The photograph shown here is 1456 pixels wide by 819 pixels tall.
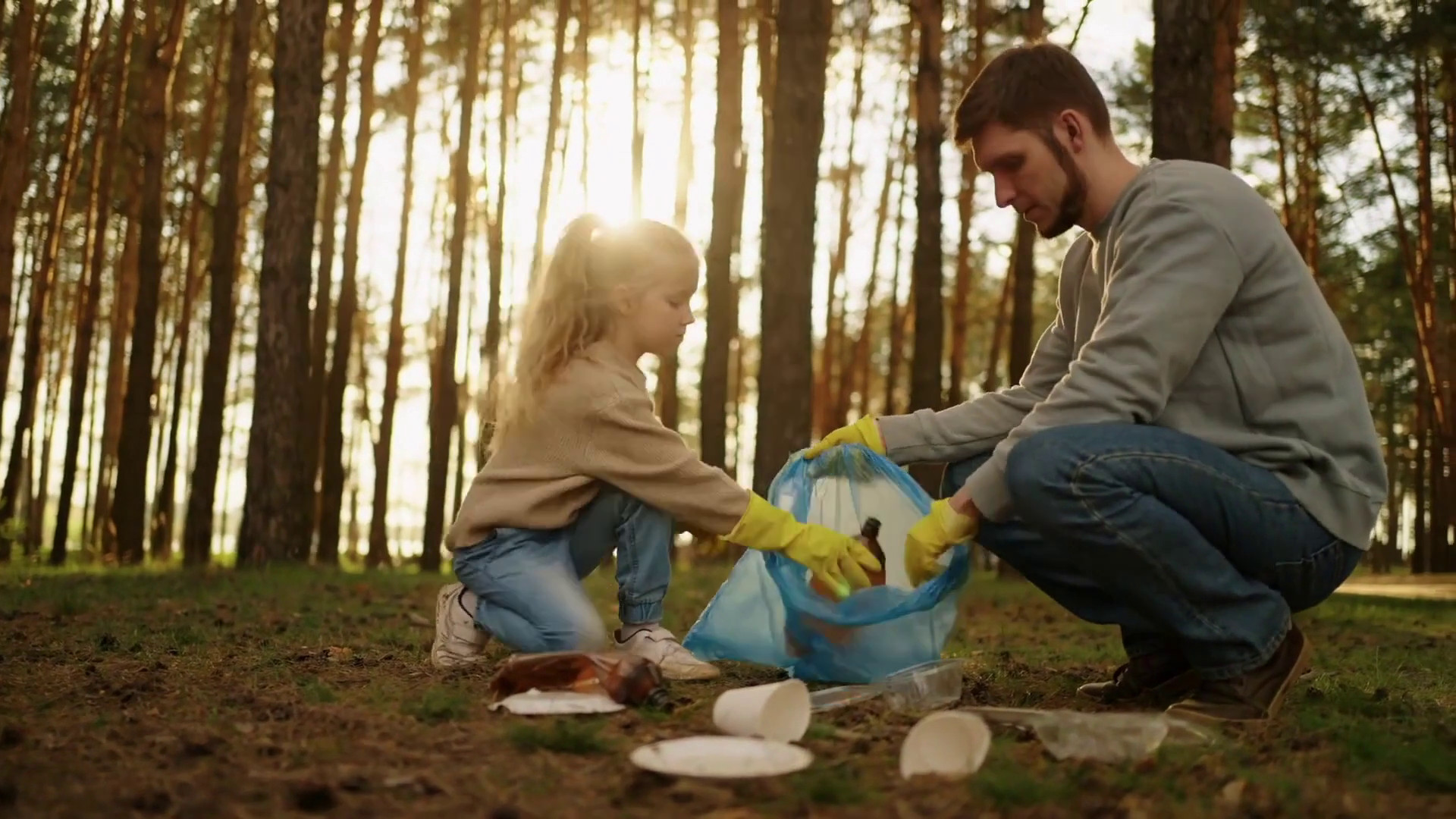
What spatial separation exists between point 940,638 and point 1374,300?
1888cm

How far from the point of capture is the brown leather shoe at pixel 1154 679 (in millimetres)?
3270

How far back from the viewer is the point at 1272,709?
114 inches

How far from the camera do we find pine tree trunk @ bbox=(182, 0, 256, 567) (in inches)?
417

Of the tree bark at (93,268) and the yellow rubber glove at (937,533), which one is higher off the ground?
the tree bark at (93,268)

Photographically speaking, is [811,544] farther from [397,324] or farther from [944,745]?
[397,324]

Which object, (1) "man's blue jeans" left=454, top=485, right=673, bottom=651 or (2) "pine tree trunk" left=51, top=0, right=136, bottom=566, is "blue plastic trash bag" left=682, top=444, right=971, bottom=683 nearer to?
(1) "man's blue jeans" left=454, top=485, right=673, bottom=651

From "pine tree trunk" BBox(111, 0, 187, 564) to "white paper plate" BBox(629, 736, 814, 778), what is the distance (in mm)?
9916

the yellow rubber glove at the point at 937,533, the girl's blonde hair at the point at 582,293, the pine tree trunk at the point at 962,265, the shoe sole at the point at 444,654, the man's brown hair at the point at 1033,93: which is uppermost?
the pine tree trunk at the point at 962,265

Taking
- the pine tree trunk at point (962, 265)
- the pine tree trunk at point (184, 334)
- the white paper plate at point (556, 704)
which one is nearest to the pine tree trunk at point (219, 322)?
the pine tree trunk at point (184, 334)

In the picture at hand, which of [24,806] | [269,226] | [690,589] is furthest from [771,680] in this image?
[269,226]

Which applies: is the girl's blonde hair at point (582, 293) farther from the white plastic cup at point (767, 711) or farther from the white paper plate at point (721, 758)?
the white paper plate at point (721, 758)

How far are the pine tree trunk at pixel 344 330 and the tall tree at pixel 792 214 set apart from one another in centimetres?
685

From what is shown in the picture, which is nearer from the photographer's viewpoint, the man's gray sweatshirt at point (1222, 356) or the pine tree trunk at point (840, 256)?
the man's gray sweatshirt at point (1222, 356)

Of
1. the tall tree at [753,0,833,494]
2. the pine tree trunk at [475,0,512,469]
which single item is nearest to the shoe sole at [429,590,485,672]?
the tall tree at [753,0,833,494]
